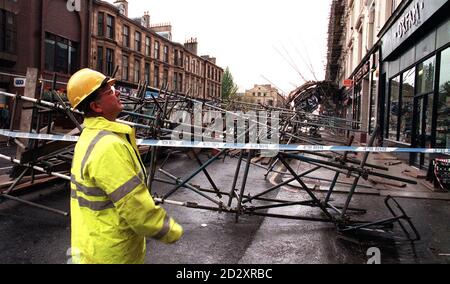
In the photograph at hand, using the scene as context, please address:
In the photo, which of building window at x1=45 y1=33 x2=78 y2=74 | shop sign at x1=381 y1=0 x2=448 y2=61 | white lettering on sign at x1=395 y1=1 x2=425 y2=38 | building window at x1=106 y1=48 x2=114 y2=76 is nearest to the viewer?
shop sign at x1=381 y1=0 x2=448 y2=61

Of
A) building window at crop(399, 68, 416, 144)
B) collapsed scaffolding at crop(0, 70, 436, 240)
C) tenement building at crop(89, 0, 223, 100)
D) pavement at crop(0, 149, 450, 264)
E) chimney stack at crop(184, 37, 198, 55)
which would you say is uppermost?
chimney stack at crop(184, 37, 198, 55)

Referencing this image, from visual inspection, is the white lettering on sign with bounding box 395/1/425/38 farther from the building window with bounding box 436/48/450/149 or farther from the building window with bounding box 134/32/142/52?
the building window with bounding box 134/32/142/52

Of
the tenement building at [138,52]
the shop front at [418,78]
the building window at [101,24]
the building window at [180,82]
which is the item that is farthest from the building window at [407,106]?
the building window at [180,82]

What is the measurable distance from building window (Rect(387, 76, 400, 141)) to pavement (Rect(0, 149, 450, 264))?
25.0 feet

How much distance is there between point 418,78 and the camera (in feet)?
35.7

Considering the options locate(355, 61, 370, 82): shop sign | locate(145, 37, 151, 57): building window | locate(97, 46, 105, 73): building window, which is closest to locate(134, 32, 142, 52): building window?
locate(145, 37, 151, 57): building window

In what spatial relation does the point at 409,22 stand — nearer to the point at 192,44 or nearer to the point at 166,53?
the point at 166,53

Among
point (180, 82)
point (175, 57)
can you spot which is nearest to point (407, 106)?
point (175, 57)

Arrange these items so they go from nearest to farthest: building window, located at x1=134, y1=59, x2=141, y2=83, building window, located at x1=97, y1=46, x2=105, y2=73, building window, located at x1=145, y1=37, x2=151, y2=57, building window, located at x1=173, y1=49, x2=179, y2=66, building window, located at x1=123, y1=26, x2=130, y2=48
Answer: building window, located at x1=97, y1=46, x2=105, y2=73 < building window, located at x1=123, y1=26, x2=130, y2=48 < building window, located at x1=134, y1=59, x2=141, y2=83 < building window, located at x1=145, y1=37, x2=151, y2=57 < building window, located at x1=173, y1=49, x2=179, y2=66

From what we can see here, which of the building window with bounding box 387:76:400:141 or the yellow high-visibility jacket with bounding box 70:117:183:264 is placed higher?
the building window with bounding box 387:76:400:141

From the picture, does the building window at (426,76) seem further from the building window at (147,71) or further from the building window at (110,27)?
the building window at (147,71)

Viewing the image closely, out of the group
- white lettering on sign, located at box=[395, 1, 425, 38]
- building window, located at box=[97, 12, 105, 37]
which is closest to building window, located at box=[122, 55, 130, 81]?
building window, located at box=[97, 12, 105, 37]

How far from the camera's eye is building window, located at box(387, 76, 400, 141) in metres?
13.5

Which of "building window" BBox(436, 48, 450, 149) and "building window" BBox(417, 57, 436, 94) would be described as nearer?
"building window" BBox(436, 48, 450, 149)
